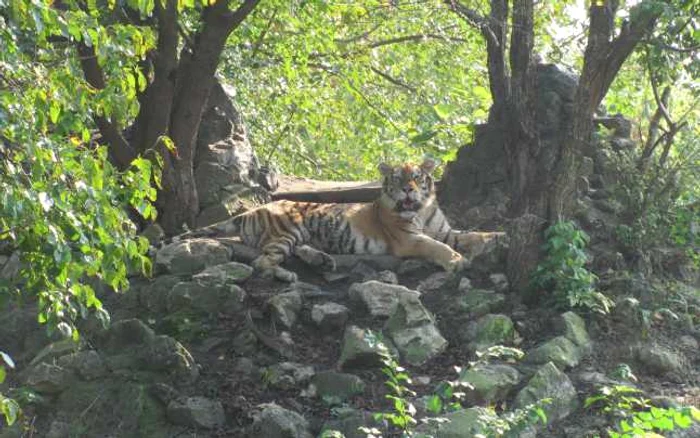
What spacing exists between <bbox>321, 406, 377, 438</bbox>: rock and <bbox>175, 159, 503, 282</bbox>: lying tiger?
106 inches

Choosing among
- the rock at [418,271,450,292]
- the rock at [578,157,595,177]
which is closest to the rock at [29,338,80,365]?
the rock at [418,271,450,292]

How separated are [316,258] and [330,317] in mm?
1138

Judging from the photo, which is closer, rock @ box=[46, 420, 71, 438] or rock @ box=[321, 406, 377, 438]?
rock @ box=[321, 406, 377, 438]

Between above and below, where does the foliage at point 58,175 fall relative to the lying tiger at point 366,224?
above

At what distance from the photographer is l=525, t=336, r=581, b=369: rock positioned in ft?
23.9

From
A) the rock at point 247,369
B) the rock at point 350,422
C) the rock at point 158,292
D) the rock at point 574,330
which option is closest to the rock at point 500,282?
the rock at point 574,330

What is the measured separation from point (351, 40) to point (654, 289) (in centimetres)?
808

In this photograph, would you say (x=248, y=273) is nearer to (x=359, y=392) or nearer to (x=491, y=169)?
(x=359, y=392)

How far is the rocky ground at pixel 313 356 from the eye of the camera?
6965 millimetres

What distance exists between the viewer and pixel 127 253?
224 inches

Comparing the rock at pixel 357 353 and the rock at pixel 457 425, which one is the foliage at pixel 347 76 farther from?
the rock at pixel 457 425

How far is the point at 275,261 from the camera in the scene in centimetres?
908

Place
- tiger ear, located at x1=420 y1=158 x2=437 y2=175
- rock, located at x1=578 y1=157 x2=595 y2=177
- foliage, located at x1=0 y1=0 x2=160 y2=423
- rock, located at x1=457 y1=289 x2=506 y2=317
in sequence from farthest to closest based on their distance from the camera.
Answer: tiger ear, located at x1=420 y1=158 x2=437 y2=175
rock, located at x1=578 y1=157 x2=595 y2=177
rock, located at x1=457 y1=289 x2=506 y2=317
foliage, located at x1=0 y1=0 x2=160 y2=423

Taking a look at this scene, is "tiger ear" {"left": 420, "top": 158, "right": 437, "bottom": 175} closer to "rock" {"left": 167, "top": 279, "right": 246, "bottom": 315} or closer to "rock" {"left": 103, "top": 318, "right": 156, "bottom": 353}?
"rock" {"left": 167, "top": 279, "right": 246, "bottom": 315}
